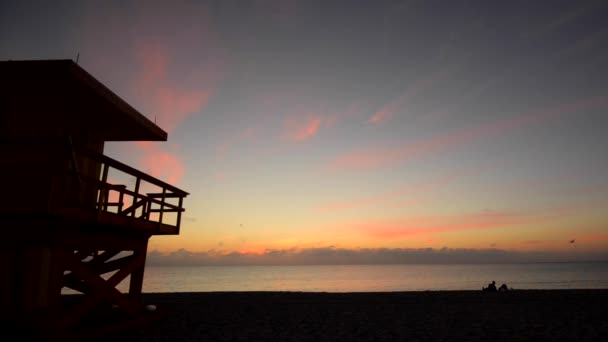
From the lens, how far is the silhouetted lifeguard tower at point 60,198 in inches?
337

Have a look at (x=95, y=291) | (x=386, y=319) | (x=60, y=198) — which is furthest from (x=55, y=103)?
(x=386, y=319)

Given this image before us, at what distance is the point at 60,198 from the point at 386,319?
11216mm

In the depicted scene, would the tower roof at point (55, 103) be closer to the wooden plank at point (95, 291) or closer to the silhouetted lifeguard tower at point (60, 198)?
the silhouetted lifeguard tower at point (60, 198)

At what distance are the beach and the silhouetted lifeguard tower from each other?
234cm

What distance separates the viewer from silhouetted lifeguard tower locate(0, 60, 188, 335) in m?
8.55

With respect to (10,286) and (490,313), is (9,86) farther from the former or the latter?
(490,313)

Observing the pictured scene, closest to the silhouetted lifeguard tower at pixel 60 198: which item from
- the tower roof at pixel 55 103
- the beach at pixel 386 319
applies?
the tower roof at pixel 55 103

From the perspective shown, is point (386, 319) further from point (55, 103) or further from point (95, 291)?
point (55, 103)

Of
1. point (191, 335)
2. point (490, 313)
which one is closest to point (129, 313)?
point (191, 335)

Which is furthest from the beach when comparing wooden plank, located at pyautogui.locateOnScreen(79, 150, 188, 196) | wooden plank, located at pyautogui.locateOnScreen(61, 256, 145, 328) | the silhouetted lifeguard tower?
wooden plank, located at pyautogui.locateOnScreen(79, 150, 188, 196)

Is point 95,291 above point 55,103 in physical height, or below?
below

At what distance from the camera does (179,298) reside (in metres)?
20.9

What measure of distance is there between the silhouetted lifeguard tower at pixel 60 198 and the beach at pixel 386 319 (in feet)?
7.68

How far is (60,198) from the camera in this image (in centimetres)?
979
